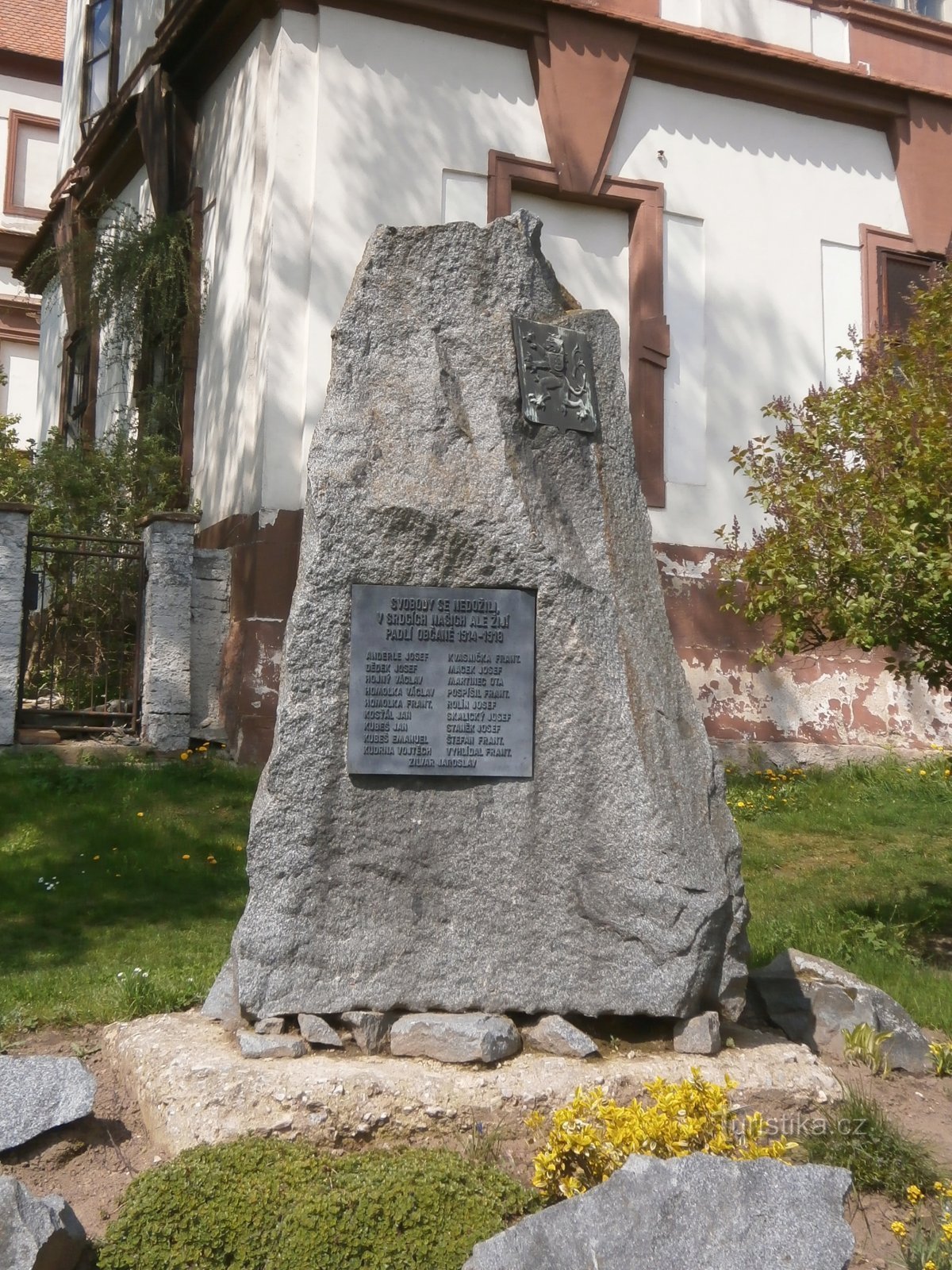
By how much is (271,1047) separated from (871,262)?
10.7m

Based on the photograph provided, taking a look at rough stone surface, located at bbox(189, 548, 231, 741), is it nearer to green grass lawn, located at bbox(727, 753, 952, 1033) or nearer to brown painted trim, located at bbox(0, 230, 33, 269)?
green grass lawn, located at bbox(727, 753, 952, 1033)

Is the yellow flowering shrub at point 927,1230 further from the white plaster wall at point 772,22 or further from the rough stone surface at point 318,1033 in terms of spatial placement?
the white plaster wall at point 772,22

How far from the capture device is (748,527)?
38.8ft

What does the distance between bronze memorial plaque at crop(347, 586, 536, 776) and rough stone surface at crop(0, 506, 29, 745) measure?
6.33m

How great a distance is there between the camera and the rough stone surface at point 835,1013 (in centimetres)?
501

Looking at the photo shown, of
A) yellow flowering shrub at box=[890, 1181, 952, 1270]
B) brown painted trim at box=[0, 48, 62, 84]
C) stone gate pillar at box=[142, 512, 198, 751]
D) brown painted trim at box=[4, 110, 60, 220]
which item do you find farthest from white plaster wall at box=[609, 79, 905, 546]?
brown painted trim at box=[0, 48, 62, 84]

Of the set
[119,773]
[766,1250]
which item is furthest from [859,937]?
[119,773]

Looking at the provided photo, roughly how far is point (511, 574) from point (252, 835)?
123 centimetres

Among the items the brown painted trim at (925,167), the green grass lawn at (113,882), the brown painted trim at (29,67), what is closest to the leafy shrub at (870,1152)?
the green grass lawn at (113,882)

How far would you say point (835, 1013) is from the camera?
5090mm

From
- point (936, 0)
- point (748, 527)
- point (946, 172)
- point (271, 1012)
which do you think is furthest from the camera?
point (936, 0)

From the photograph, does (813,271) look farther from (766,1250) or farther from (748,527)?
(766,1250)

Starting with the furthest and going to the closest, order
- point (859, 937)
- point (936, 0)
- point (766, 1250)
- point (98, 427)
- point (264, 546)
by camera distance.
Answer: point (98, 427) → point (936, 0) → point (264, 546) → point (859, 937) → point (766, 1250)

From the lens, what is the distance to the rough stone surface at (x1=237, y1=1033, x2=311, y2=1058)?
13.7 ft
